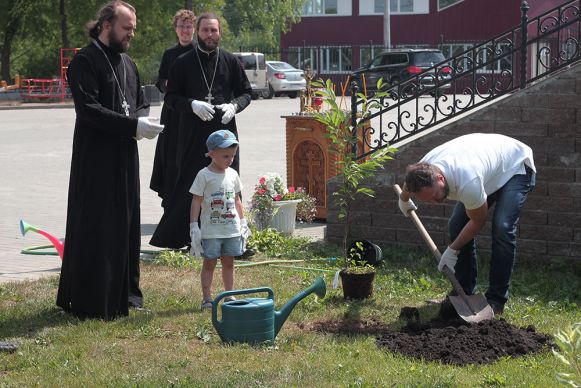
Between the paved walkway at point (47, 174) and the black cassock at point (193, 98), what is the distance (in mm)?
1055

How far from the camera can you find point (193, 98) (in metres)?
8.76

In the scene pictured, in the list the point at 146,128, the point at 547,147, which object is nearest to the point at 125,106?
the point at 146,128

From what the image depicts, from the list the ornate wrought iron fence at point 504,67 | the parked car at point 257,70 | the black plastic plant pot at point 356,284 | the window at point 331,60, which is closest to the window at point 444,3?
the window at point 331,60

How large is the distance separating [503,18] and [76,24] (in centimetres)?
1912

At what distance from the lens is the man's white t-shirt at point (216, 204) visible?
687 cm

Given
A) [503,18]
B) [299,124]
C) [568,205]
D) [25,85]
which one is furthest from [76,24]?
[568,205]

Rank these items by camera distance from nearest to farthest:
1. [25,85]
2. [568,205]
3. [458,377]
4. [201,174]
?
1. [458,377]
2. [201,174]
3. [568,205]
4. [25,85]

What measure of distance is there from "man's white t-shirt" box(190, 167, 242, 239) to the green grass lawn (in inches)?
23.2

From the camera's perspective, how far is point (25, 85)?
42969 millimetres

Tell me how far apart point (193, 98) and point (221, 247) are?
7.20ft

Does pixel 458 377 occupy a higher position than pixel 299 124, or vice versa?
pixel 299 124

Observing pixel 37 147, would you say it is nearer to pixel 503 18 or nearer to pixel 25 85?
pixel 25 85

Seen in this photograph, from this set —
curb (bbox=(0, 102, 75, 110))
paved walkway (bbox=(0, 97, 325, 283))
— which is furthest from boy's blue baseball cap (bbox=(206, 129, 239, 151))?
curb (bbox=(0, 102, 75, 110))

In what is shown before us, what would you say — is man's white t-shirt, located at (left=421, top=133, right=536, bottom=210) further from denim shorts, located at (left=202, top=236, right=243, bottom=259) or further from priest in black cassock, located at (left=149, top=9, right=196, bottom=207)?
priest in black cassock, located at (left=149, top=9, right=196, bottom=207)
